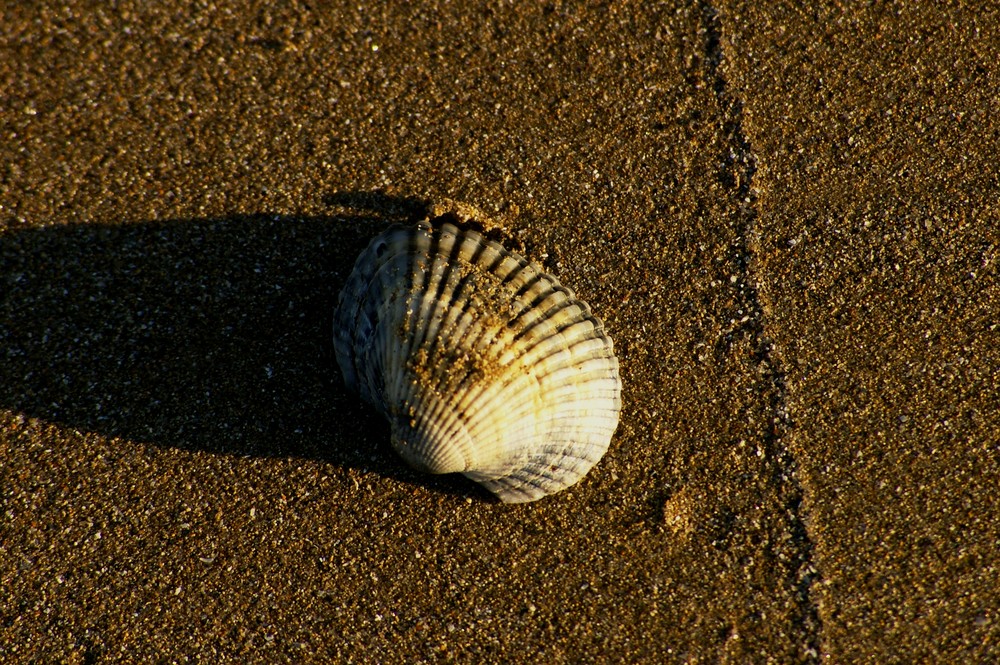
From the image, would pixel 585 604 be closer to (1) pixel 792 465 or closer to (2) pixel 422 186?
(1) pixel 792 465

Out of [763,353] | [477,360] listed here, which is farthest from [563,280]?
[763,353]

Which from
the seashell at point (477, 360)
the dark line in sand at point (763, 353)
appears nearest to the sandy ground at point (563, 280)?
the dark line in sand at point (763, 353)

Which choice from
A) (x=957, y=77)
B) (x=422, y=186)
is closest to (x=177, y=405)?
(x=422, y=186)

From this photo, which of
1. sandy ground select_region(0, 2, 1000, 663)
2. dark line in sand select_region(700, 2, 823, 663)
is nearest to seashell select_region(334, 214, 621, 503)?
sandy ground select_region(0, 2, 1000, 663)

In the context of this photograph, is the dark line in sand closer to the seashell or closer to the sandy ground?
the sandy ground

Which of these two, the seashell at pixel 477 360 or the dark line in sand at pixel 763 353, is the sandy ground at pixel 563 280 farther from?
the seashell at pixel 477 360
